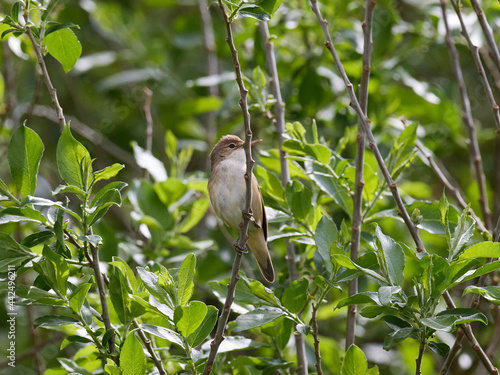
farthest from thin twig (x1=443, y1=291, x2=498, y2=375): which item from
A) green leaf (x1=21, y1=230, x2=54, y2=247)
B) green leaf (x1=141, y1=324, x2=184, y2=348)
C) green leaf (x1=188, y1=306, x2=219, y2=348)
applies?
green leaf (x1=21, y1=230, x2=54, y2=247)

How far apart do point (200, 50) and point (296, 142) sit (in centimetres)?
394

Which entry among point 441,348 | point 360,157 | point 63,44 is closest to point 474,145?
point 360,157

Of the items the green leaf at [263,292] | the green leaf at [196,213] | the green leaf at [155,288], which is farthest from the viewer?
the green leaf at [196,213]

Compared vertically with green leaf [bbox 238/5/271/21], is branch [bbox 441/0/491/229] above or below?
below

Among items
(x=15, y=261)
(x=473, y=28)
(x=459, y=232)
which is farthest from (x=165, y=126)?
(x=459, y=232)

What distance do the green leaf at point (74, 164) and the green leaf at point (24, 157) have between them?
92 millimetres

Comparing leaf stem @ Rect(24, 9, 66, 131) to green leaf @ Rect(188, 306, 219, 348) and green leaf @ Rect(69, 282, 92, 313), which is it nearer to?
green leaf @ Rect(69, 282, 92, 313)

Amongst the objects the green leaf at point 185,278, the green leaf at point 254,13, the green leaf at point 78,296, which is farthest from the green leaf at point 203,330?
the green leaf at point 254,13

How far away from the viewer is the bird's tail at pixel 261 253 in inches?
150

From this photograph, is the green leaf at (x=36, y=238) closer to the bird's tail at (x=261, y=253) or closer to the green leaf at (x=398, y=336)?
the green leaf at (x=398, y=336)

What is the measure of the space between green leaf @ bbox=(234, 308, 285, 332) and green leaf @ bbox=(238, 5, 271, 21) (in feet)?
4.06

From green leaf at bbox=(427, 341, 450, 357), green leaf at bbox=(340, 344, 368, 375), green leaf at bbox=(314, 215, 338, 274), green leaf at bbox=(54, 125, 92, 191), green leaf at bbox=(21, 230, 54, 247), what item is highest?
green leaf at bbox=(54, 125, 92, 191)

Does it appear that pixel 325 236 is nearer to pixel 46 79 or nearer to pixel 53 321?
pixel 53 321

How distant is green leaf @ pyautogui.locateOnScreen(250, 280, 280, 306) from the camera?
2598mm
